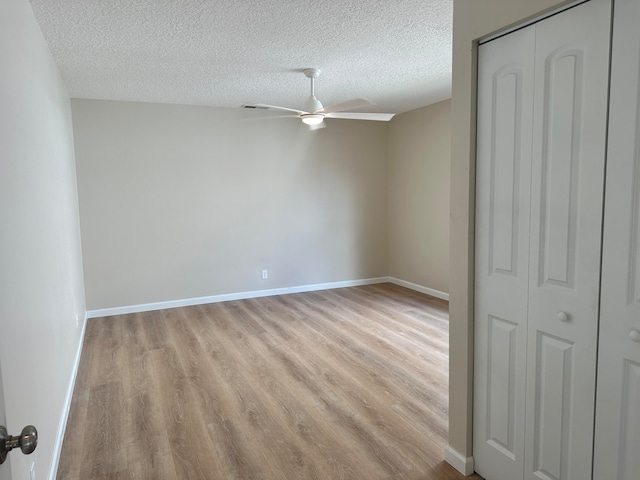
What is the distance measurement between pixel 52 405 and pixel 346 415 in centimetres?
168

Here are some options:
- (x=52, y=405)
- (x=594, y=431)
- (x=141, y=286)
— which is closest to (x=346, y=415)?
(x=594, y=431)

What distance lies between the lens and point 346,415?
9.18ft

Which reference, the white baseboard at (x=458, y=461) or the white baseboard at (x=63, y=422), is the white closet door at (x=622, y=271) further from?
the white baseboard at (x=63, y=422)

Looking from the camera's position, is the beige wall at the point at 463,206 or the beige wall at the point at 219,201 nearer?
the beige wall at the point at 463,206

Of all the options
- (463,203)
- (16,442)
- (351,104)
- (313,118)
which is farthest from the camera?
(313,118)

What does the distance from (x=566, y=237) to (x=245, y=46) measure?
2584 millimetres

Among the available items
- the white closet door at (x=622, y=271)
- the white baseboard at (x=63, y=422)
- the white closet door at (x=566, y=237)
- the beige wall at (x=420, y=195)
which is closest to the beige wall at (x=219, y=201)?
the beige wall at (x=420, y=195)

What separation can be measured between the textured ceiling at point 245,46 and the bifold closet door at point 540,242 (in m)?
1.09

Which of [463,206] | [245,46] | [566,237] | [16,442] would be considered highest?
[245,46]

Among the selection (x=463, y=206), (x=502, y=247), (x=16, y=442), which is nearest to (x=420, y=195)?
(x=463, y=206)

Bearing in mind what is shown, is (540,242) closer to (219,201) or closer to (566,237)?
(566,237)

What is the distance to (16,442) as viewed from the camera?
0.82 m

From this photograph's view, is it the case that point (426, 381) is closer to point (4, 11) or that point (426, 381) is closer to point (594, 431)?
point (594, 431)

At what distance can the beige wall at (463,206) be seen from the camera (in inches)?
78.8
